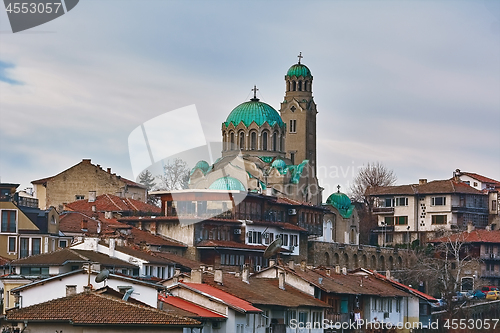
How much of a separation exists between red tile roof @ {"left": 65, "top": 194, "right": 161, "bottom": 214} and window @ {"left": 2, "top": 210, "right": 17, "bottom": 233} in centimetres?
1707

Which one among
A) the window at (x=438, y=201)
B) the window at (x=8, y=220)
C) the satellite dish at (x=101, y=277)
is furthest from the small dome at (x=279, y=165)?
the satellite dish at (x=101, y=277)

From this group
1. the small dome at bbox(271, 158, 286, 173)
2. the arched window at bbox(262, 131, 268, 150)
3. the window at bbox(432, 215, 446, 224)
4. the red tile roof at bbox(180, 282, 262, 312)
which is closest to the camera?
the red tile roof at bbox(180, 282, 262, 312)

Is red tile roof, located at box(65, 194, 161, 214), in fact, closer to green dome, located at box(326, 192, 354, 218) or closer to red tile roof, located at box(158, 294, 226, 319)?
green dome, located at box(326, 192, 354, 218)

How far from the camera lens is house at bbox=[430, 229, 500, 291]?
9531 cm

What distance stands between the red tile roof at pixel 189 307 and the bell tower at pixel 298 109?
221 ft

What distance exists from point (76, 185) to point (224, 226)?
2015cm

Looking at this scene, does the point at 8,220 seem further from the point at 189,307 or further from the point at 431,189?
the point at 431,189

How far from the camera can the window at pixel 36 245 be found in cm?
6694

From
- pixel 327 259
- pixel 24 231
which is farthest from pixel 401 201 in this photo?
pixel 24 231

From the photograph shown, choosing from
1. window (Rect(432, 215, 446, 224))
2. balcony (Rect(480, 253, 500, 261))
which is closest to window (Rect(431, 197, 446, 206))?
window (Rect(432, 215, 446, 224))

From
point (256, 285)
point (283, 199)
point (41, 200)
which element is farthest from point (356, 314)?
point (41, 200)

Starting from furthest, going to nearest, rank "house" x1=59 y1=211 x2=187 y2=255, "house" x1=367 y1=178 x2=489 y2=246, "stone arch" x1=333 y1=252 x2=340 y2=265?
"house" x1=367 y1=178 x2=489 y2=246 < "stone arch" x1=333 y1=252 x2=340 y2=265 < "house" x1=59 y1=211 x2=187 y2=255

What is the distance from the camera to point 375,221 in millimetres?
111625

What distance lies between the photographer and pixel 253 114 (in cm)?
10088
